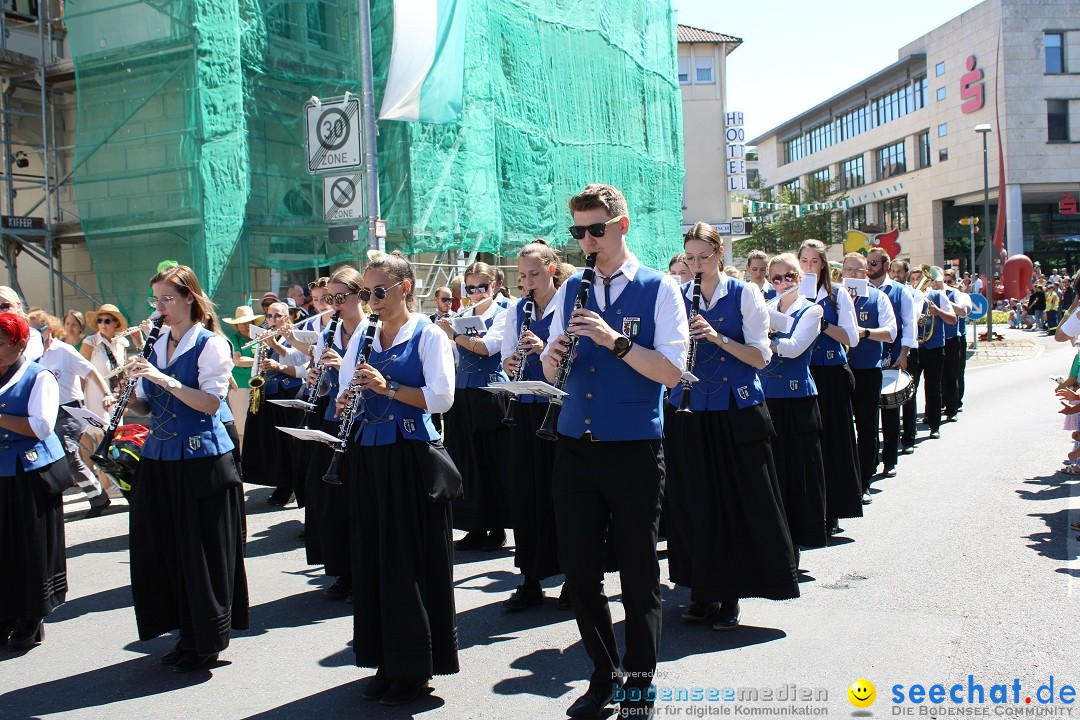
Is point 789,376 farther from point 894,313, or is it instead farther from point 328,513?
point 894,313

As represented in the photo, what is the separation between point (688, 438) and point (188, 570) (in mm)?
2738

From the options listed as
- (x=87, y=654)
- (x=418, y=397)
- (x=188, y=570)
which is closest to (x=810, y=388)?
(x=418, y=397)

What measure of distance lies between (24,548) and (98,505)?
14.7 ft

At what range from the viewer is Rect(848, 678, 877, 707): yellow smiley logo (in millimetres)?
4395

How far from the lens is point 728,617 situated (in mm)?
5492

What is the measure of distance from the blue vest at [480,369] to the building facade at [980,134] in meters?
45.6

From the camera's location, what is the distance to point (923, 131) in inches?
2483

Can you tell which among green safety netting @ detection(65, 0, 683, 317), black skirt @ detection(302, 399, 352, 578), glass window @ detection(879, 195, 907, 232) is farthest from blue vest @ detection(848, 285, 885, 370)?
glass window @ detection(879, 195, 907, 232)

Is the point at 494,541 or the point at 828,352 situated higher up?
the point at 828,352

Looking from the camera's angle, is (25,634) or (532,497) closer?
(25,634)

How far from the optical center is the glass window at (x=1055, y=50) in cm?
5384

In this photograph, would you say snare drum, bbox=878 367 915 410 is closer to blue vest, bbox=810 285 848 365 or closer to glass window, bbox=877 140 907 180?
blue vest, bbox=810 285 848 365

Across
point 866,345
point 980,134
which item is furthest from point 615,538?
point 980,134

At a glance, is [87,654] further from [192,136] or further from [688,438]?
[192,136]
